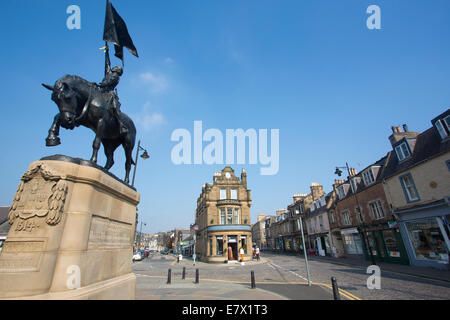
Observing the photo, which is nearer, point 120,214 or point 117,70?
point 120,214

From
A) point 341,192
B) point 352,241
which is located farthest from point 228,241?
point 341,192

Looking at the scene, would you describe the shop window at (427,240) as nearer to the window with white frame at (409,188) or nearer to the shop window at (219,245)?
the window with white frame at (409,188)

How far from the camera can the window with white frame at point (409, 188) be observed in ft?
54.4

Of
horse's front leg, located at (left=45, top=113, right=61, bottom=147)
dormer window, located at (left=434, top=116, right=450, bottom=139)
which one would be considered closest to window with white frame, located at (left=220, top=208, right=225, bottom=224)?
dormer window, located at (left=434, top=116, right=450, bottom=139)

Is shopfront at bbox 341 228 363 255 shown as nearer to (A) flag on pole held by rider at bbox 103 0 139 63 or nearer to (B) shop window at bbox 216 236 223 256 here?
(B) shop window at bbox 216 236 223 256

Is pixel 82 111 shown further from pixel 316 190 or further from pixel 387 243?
pixel 316 190

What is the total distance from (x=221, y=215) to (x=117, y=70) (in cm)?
2752

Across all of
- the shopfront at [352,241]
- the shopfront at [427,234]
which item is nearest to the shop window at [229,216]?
the shopfront at [352,241]

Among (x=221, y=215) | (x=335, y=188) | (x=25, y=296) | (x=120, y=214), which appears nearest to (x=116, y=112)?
(x=120, y=214)

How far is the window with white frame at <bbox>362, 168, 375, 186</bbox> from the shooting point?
72.2 ft

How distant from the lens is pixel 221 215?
3086 cm

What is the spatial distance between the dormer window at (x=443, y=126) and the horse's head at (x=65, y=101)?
2164 cm

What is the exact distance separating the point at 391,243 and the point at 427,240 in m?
4.08
